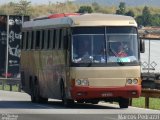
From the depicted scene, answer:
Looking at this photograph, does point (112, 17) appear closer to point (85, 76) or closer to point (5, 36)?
point (85, 76)

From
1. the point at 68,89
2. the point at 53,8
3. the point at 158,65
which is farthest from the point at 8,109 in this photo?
the point at 53,8

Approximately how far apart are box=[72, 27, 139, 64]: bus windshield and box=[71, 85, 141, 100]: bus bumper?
2.78 feet

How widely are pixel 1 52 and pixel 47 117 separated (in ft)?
170

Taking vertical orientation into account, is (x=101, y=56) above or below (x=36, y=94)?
above

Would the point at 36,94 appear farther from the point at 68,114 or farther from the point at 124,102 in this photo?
the point at 68,114

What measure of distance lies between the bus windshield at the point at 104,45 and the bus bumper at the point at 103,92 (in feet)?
2.78

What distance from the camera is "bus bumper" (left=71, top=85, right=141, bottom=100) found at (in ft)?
89.5

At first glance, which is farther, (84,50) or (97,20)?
(97,20)

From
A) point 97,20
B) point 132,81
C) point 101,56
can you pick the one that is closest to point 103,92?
point 132,81

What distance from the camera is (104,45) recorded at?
27.6 meters

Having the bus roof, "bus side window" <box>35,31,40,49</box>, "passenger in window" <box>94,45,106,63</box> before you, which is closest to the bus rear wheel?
"bus side window" <box>35,31,40,49</box>

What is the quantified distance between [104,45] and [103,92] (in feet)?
4.84

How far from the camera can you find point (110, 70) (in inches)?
1079

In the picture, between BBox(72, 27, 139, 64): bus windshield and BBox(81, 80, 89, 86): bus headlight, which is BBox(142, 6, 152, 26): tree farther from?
BBox(81, 80, 89, 86): bus headlight
